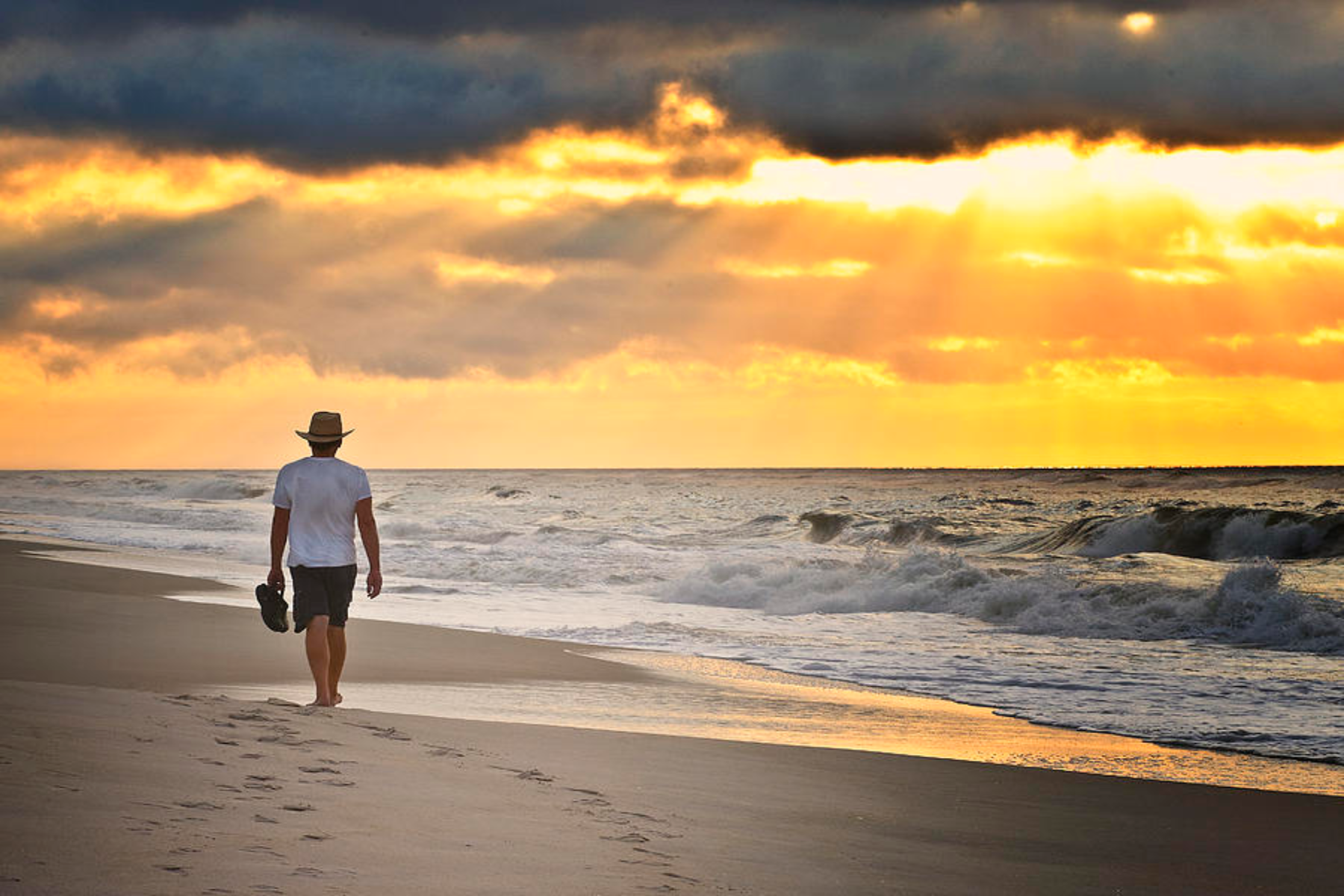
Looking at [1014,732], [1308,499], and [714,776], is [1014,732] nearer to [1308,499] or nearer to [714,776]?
[714,776]

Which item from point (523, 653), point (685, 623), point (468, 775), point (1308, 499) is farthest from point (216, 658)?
point (1308, 499)

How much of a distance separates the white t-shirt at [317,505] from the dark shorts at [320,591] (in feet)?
0.16

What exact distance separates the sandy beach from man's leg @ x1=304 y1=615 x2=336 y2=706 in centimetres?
41

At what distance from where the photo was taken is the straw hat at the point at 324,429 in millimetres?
8047

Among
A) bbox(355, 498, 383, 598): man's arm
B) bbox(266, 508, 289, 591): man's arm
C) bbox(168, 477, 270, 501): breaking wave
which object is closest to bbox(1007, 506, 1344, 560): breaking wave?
bbox(355, 498, 383, 598): man's arm

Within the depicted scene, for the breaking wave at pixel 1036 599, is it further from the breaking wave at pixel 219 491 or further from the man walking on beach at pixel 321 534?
the breaking wave at pixel 219 491

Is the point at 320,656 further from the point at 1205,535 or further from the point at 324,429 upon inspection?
the point at 1205,535

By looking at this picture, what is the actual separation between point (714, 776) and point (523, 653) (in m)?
6.64

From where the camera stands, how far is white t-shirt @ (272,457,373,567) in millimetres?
7969

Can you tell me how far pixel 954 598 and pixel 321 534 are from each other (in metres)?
13.4

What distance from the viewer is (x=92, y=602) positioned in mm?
15961

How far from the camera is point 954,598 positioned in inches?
774

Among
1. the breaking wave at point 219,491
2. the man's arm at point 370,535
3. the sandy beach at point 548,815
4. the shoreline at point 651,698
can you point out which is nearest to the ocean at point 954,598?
the shoreline at point 651,698

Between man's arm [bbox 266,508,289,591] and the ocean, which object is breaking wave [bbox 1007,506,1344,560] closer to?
the ocean
